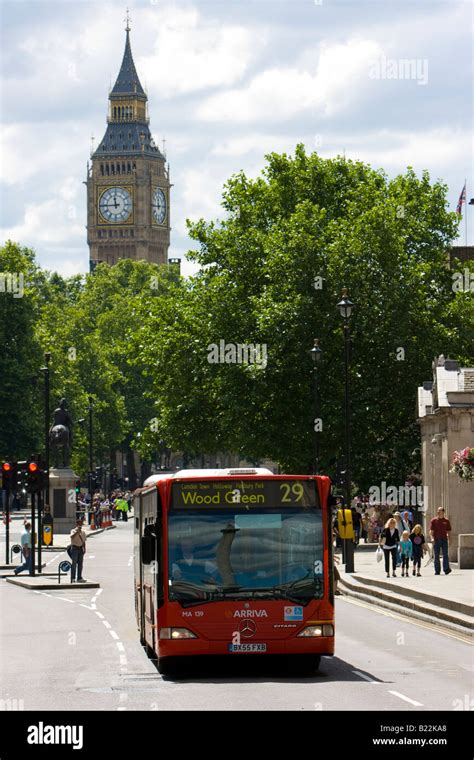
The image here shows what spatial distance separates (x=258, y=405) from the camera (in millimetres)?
64500

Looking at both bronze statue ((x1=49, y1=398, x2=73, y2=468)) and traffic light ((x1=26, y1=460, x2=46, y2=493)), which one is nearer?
traffic light ((x1=26, y1=460, x2=46, y2=493))

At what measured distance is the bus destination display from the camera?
21.0 meters

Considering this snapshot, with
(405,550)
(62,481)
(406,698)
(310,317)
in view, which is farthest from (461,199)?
(406,698)

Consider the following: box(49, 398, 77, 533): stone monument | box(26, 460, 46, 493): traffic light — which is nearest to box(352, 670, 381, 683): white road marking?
box(26, 460, 46, 493): traffic light

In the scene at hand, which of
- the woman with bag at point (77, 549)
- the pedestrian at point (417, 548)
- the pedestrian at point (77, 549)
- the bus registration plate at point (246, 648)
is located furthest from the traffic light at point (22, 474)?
the bus registration plate at point (246, 648)

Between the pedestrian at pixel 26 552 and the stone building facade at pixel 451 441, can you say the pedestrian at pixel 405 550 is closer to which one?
the stone building facade at pixel 451 441

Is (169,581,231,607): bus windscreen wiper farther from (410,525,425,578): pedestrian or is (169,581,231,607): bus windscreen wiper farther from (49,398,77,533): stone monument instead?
(49,398,77,533): stone monument

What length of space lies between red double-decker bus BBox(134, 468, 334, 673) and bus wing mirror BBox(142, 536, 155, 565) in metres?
0.01

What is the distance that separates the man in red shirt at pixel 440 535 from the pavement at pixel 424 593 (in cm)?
29

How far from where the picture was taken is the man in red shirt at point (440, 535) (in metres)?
39.5

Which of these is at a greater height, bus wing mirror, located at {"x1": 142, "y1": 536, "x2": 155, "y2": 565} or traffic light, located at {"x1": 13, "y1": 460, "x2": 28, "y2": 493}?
traffic light, located at {"x1": 13, "y1": 460, "x2": 28, "y2": 493}

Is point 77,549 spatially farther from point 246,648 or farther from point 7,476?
point 246,648

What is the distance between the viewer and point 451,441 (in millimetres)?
47000

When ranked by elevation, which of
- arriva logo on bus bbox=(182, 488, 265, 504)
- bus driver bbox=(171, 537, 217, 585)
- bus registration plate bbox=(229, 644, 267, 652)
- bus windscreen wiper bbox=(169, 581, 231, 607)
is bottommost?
bus registration plate bbox=(229, 644, 267, 652)
